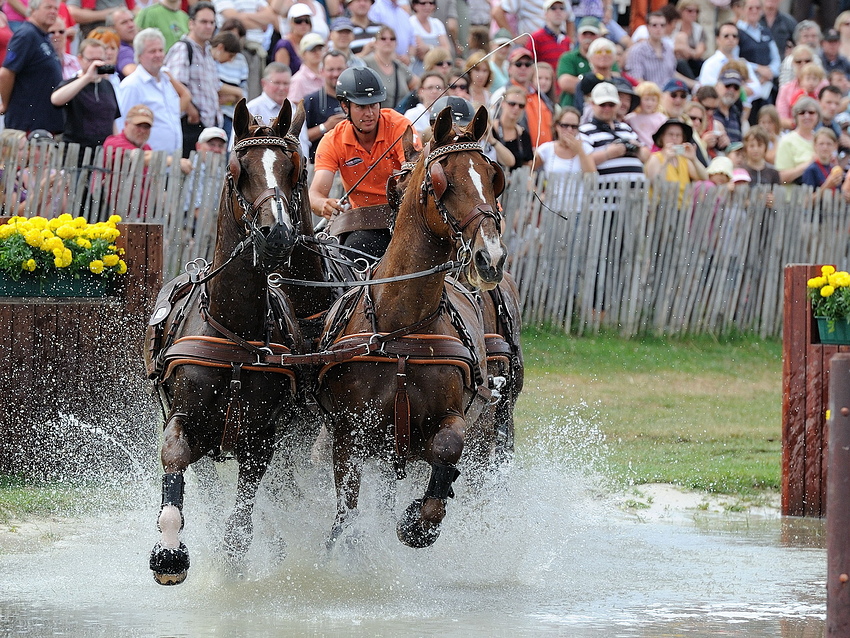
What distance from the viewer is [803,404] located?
9422mm

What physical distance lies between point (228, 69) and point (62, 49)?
1842 mm

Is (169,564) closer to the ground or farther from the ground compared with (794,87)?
farther from the ground

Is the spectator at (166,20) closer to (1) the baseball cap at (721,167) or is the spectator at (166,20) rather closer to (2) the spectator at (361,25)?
(2) the spectator at (361,25)

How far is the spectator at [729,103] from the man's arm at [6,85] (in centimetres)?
804

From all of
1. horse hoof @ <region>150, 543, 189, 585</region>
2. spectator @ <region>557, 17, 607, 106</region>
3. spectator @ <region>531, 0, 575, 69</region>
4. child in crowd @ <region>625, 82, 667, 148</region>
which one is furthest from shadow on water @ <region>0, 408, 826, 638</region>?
spectator @ <region>531, 0, 575, 69</region>

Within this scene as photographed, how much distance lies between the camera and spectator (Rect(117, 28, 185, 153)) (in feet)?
42.4

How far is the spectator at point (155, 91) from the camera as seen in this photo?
42.4ft

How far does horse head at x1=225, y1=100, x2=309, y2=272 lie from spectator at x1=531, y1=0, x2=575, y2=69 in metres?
9.80

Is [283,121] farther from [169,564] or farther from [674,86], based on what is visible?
[674,86]

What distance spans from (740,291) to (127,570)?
9.75 m

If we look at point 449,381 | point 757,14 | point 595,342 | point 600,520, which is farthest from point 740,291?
point 449,381

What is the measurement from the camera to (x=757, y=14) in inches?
752

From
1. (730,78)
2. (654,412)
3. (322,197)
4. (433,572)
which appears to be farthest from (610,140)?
(433,572)

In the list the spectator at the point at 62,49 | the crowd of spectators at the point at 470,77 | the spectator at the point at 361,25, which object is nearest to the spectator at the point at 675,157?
the crowd of spectators at the point at 470,77
